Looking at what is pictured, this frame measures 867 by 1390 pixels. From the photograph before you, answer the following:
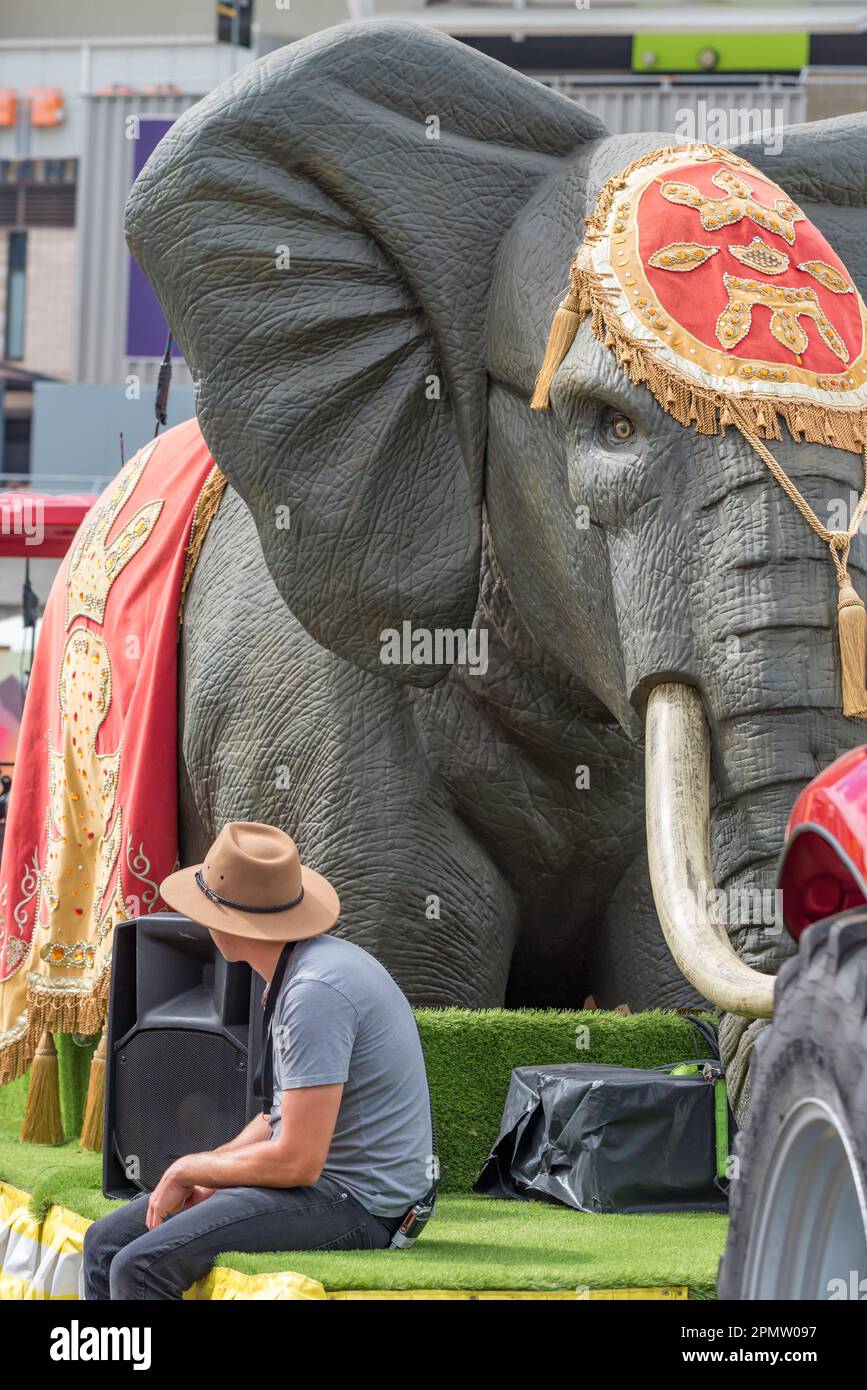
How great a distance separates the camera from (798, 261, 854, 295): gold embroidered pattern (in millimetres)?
3807

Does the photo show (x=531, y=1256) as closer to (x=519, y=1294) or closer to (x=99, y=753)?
(x=519, y=1294)

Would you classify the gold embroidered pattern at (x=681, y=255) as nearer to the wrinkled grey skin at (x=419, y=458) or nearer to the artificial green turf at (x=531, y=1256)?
the wrinkled grey skin at (x=419, y=458)

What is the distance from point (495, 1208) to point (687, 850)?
116cm

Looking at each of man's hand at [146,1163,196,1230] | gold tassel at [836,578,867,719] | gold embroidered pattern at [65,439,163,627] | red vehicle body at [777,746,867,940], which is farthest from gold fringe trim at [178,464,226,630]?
red vehicle body at [777,746,867,940]

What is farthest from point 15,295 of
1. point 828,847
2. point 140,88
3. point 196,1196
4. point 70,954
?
point 828,847

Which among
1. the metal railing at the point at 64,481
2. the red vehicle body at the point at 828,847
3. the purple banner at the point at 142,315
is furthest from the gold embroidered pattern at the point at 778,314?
the purple banner at the point at 142,315

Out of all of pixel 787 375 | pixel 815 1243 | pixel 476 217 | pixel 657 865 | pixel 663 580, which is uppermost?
pixel 476 217

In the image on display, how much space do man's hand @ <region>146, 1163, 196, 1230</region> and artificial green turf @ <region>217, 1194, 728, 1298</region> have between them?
0.20 metres

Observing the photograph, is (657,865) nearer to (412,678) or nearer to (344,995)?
(344,995)

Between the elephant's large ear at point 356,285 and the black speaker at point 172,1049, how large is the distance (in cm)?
75

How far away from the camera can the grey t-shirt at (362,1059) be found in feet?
10.8

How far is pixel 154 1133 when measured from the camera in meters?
4.06
